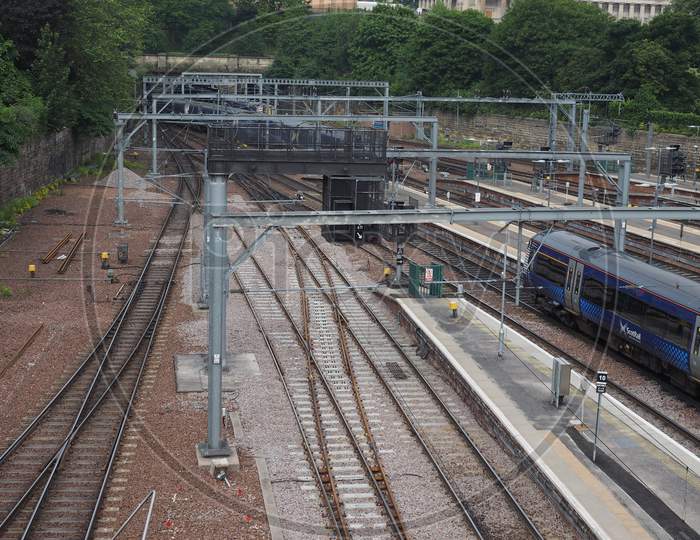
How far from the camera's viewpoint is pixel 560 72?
6912cm

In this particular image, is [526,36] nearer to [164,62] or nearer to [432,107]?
[432,107]

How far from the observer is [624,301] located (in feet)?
71.2

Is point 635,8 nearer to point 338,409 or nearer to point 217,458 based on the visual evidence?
point 338,409

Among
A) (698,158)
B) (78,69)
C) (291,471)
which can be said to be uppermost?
(78,69)

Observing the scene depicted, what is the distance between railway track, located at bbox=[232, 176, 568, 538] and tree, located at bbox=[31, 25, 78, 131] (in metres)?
21.6

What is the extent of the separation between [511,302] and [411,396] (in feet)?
31.3

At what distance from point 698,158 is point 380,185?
37610 millimetres

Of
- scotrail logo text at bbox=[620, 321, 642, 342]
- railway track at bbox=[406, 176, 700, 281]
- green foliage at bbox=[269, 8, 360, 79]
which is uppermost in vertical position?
green foliage at bbox=[269, 8, 360, 79]

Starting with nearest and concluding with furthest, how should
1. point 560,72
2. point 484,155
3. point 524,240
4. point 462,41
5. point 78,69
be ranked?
1. point 484,155
2. point 524,240
3. point 78,69
4. point 560,72
5. point 462,41

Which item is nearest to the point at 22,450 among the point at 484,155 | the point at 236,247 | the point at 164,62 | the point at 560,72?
the point at 484,155

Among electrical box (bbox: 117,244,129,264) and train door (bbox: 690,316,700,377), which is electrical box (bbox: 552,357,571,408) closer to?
train door (bbox: 690,316,700,377)

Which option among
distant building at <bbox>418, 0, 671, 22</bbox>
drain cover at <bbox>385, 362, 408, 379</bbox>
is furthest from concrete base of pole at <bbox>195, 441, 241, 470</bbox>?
distant building at <bbox>418, 0, 671, 22</bbox>

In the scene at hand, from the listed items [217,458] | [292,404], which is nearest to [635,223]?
[292,404]

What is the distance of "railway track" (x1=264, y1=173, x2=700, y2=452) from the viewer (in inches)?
735
